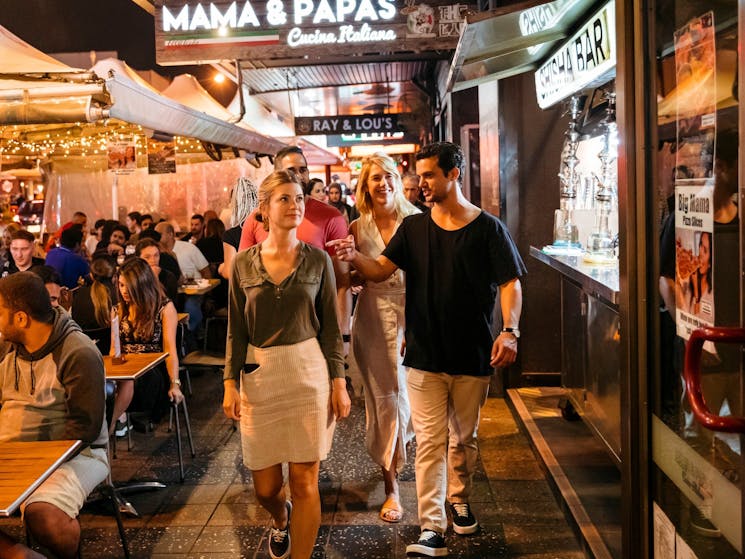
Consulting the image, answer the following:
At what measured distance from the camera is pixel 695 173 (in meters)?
2.38

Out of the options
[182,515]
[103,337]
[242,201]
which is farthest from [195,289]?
[182,515]

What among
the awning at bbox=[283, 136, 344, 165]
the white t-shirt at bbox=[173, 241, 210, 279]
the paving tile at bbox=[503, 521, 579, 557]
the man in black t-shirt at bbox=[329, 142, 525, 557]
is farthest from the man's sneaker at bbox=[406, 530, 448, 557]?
the awning at bbox=[283, 136, 344, 165]

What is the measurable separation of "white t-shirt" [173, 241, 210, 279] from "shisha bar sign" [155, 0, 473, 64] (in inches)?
130

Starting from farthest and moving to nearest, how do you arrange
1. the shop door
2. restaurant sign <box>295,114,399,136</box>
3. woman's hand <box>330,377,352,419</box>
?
1. restaurant sign <box>295,114,399,136</box>
2. woman's hand <box>330,377,352,419</box>
3. the shop door

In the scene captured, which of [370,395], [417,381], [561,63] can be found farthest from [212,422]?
[561,63]

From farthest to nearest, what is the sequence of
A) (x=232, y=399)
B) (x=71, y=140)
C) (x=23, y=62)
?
1. (x=71, y=140)
2. (x=23, y=62)
3. (x=232, y=399)

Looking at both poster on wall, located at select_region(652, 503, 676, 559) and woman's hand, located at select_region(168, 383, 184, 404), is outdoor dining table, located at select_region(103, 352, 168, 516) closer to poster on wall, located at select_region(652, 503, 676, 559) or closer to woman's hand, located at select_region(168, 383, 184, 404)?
woman's hand, located at select_region(168, 383, 184, 404)

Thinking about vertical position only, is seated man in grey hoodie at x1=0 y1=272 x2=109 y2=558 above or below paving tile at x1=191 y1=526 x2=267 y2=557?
above

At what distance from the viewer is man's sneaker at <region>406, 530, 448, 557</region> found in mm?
3883

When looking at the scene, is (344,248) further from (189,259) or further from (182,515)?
(189,259)

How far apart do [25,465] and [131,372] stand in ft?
5.14

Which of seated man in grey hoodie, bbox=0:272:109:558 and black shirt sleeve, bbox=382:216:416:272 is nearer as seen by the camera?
seated man in grey hoodie, bbox=0:272:109:558

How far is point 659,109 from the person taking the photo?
2.74 meters

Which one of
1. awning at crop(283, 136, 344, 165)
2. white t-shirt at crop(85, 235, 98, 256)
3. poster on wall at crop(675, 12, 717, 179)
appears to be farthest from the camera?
awning at crop(283, 136, 344, 165)
